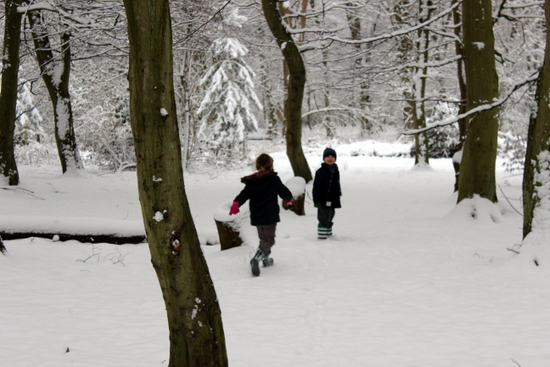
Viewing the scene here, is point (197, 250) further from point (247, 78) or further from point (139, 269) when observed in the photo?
point (247, 78)

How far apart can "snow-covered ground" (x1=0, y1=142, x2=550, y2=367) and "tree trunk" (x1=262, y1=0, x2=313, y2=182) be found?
2.23 m

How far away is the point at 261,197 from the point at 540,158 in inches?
135

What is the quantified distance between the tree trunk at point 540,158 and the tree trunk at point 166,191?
4542 mm

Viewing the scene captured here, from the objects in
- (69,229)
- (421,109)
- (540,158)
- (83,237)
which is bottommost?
(83,237)

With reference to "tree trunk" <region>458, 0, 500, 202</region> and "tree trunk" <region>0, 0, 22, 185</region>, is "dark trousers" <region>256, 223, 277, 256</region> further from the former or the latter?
"tree trunk" <region>0, 0, 22, 185</region>

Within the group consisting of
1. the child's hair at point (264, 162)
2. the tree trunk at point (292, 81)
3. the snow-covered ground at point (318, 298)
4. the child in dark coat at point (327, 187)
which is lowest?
the snow-covered ground at point (318, 298)

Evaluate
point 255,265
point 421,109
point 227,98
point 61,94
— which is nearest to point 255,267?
point 255,265

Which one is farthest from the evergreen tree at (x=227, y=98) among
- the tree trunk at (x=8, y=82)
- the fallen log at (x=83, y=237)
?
the fallen log at (x=83, y=237)

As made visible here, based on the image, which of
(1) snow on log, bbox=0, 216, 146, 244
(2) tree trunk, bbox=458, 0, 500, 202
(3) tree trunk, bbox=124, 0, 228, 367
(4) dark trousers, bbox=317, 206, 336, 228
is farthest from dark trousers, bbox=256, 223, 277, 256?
(2) tree trunk, bbox=458, 0, 500, 202

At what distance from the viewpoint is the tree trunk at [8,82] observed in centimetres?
1132

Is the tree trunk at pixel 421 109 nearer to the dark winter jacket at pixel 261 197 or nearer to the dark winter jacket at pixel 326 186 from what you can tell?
the dark winter jacket at pixel 326 186

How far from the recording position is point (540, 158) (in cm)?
582

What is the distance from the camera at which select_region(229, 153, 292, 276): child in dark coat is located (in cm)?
650

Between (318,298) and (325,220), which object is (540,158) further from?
(325,220)
